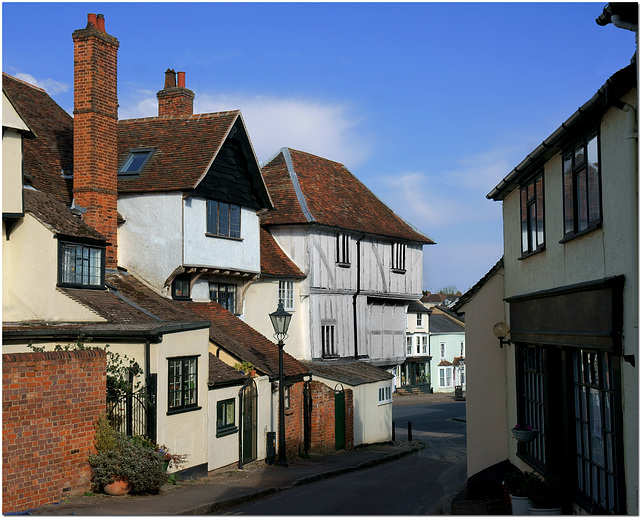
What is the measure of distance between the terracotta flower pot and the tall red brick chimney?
31.4ft

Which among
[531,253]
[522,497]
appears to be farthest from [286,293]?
[522,497]

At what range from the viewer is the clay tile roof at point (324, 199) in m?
32.9

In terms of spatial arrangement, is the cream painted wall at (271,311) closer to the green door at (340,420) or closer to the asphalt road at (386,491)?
the green door at (340,420)

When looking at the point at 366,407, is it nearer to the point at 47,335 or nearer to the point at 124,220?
the point at 124,220

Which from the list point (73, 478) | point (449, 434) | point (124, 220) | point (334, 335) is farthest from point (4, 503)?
point (449, 434)

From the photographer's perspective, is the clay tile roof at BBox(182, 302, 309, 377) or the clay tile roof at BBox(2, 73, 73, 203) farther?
the clay tile roof at BBox(182, 302, 309, 377)

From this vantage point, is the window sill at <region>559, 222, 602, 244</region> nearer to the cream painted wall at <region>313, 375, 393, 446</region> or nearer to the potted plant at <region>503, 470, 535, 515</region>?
the potted plant at <region>503, 470, 535, 515</region>

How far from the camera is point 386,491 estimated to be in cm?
1725

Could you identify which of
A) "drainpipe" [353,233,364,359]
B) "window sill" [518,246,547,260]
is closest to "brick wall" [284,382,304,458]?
"drainpipe" [353,233,364,359]

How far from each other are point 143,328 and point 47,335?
1840 millimetres

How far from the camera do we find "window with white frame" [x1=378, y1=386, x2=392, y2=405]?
32.4 meters

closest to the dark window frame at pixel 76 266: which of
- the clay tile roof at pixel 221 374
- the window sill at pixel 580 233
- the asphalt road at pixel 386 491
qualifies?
the clay tile roof at pixel 221 374

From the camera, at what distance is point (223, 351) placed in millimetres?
22016

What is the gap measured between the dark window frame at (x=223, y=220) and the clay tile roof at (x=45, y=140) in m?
4.35
